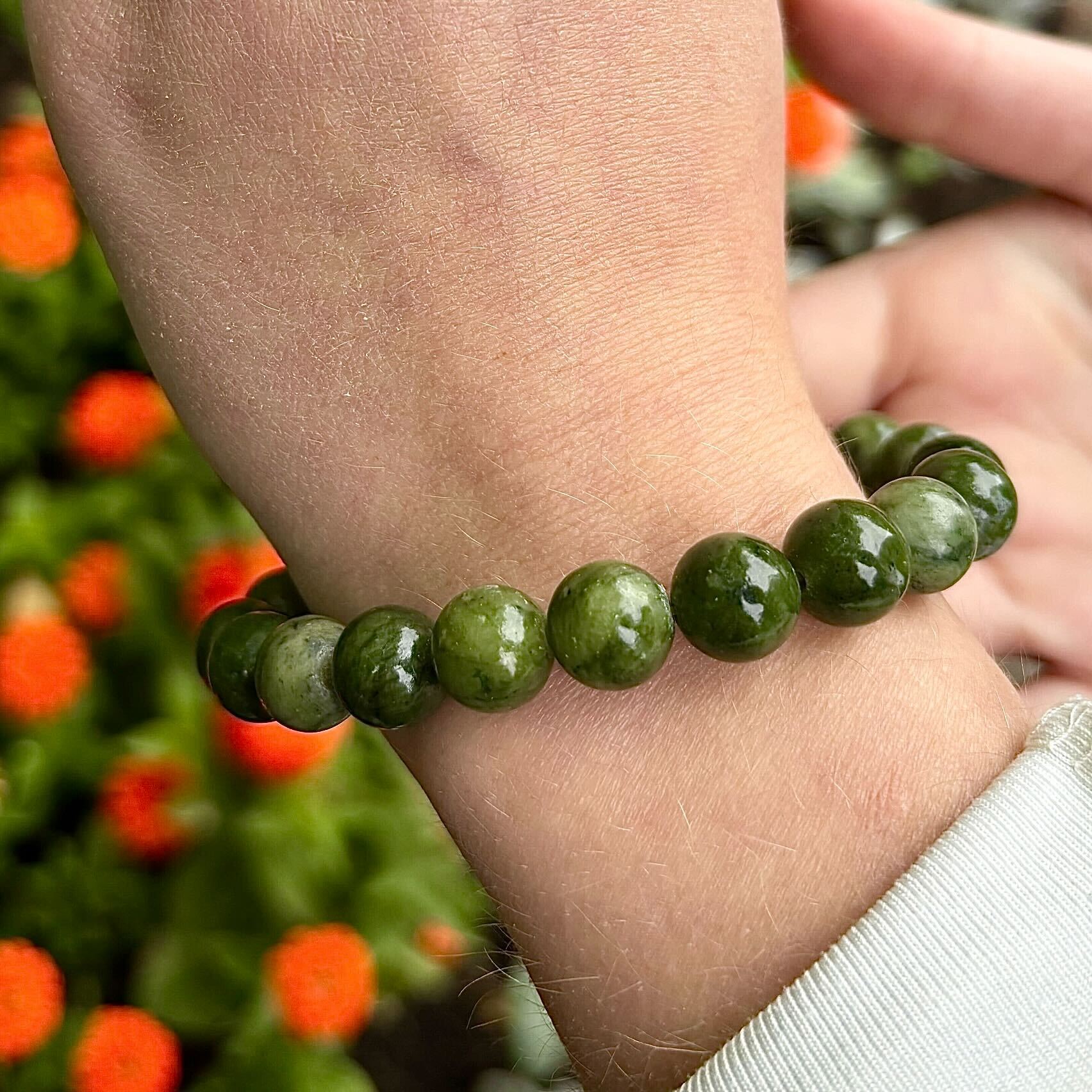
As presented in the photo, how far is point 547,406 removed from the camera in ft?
3.25

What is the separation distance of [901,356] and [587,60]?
827 millimetres

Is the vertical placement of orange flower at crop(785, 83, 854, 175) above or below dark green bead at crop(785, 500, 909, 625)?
below

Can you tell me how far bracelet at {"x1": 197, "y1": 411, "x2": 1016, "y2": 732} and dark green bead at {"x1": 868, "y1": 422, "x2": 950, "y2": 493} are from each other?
204 mm

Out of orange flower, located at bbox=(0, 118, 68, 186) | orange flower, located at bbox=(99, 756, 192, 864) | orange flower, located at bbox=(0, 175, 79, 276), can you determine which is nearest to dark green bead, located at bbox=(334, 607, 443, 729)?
orange flower, located at bbox=(99, 756, 192, 864)

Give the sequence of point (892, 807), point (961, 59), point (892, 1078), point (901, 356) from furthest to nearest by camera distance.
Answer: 1. point (901, 356)
2. point (961, 59)
3. point (892, 807)
4. point (892, 1078)

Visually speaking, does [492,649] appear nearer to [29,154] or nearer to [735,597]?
[735,597]

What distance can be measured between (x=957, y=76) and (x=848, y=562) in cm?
87

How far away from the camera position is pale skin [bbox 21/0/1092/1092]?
94cm

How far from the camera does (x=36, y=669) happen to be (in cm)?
162

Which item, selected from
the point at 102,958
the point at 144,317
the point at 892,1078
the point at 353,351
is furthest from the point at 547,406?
the point at 102,958

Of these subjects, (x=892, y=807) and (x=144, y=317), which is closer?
(x=892, y=807)

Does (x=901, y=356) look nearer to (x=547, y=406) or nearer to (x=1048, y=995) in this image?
(x=547, y=406)

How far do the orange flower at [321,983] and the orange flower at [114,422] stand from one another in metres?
0.86

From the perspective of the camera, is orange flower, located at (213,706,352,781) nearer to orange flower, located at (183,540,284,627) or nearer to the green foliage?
the green foliage
